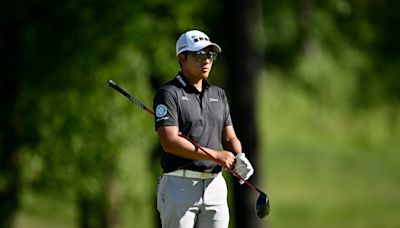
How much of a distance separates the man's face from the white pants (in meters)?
0.76

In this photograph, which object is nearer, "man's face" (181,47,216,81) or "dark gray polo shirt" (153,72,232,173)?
"dark gray polo shirt" (153,72,232,173)

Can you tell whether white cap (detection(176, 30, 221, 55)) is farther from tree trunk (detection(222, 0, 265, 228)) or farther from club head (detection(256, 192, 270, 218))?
tree trunk (detection(222, 0, 265, 228))

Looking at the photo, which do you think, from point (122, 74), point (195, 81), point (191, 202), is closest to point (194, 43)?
point (195, 81)

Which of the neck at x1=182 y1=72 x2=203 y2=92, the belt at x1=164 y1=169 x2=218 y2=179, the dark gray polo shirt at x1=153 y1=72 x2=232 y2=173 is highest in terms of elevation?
the neck at x1=182 y1=72 x2=203 y2=92

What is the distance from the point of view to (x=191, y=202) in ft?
25.8

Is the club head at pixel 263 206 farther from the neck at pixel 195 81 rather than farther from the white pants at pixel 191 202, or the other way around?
the neck at pixel 195 81

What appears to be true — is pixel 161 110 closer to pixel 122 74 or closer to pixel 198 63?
pixel 198 63

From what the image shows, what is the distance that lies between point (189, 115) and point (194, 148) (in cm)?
32

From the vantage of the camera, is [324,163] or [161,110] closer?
[161,110]

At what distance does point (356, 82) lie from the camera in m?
25.6

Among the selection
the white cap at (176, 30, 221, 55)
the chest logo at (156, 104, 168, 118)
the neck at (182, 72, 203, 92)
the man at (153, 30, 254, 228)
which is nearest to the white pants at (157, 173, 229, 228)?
the man at (153, 30, 254, 228)

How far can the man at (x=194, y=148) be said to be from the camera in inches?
306

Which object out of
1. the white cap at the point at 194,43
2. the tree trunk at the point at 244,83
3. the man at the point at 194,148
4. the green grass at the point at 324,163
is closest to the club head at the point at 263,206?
the man at the point at 194,148

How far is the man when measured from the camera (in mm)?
7766
